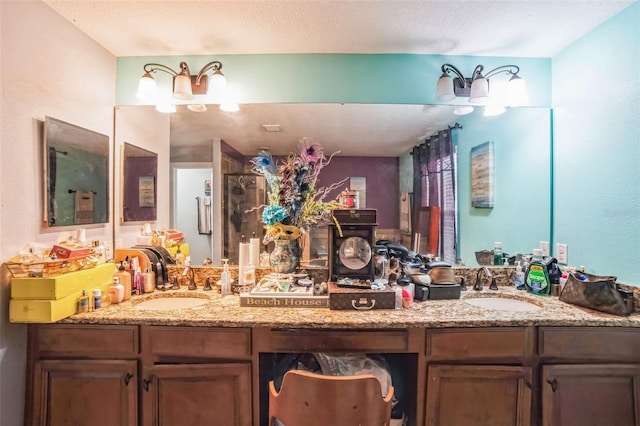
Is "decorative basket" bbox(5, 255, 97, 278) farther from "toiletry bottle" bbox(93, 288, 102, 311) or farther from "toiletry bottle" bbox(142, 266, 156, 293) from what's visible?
"toiletry bottle" bbox(142, 266, 156, 293)

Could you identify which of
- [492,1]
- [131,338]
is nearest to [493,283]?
[492,1]

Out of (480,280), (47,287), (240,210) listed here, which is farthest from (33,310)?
(480,280)

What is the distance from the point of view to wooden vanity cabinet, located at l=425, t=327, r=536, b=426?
1.28 m

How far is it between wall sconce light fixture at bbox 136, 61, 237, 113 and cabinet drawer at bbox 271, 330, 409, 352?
1.44 m

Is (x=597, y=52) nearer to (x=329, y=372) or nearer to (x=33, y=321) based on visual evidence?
(x=329, y=372)

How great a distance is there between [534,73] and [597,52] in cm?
33

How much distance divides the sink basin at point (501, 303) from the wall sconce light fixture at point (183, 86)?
6.35ft

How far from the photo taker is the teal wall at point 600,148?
1430mm

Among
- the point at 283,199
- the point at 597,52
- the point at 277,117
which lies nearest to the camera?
the point at 597,52

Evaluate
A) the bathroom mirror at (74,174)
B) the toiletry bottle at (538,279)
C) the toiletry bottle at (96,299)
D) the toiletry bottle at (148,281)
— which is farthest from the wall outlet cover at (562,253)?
the bathroom mirror at (74,174)

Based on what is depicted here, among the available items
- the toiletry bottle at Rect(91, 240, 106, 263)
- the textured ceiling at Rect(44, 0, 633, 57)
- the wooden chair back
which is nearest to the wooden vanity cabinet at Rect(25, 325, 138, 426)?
the toiletry bottle at Rect(91, 240, 106, 263)

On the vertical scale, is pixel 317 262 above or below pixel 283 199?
below

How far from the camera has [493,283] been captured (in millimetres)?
1791

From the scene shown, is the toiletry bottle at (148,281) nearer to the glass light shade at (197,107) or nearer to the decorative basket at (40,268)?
the decorative basket at (40,268)
